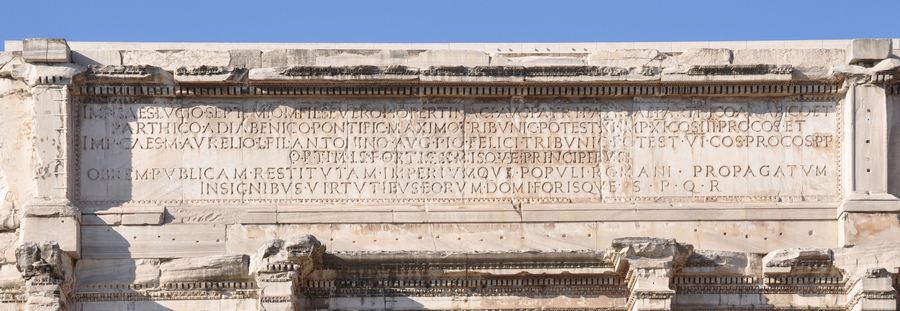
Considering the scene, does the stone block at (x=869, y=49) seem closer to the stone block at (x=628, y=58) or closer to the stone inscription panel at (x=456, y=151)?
the stone inscription panel at (x=456, y=151)

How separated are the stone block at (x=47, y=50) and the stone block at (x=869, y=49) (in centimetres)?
908

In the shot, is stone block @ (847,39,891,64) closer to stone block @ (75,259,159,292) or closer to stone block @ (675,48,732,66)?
stone block @ (675,48,732,66)

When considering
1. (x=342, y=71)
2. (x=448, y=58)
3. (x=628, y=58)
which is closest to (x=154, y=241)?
(x=342, y=71)

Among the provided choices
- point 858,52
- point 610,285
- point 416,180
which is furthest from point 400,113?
point 858,52

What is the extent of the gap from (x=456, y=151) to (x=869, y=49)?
16.1 ft

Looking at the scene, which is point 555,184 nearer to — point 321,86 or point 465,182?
point 465,182

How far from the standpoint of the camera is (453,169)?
101 feet

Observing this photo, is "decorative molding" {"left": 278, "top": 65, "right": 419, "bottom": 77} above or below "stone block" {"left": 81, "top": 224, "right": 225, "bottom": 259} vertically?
above

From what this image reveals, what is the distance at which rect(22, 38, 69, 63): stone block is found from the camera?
30438 millimetres

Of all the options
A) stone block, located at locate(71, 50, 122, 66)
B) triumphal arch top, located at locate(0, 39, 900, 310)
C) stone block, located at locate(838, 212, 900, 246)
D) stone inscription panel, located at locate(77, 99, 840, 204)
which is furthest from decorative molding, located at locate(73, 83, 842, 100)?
stone block, located at locate(838, 212, 900, 246)

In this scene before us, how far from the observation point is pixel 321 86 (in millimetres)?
30766

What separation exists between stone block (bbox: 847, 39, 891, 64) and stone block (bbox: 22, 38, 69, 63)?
9080 millimetres

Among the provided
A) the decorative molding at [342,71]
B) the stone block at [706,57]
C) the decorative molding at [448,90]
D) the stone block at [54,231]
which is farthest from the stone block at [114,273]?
the stone block at [706,57]

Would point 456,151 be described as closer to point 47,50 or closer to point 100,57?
point 100,57
